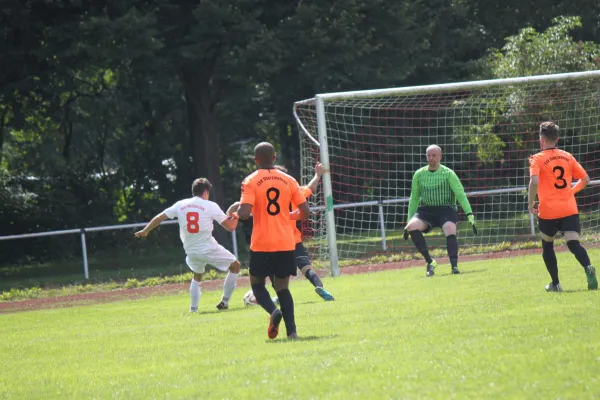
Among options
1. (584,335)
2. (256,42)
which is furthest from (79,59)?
(584,335)

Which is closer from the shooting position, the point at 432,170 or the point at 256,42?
the point at 432,170

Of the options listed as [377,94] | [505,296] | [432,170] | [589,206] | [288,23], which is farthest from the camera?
[288,23]

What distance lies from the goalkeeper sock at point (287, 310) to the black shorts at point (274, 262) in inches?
7.4

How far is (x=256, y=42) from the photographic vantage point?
2614cm

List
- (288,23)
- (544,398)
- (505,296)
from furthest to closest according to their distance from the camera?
(288,23) → (505,296) → (544,398)

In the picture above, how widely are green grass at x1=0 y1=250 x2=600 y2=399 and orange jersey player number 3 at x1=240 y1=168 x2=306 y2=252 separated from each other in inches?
34.1

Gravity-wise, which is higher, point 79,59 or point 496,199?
point 79,59

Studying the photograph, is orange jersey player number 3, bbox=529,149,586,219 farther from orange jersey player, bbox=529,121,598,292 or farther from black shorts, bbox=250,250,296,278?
black shorts, bbox=250,250,296,278

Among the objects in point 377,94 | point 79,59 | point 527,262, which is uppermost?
point 79,59

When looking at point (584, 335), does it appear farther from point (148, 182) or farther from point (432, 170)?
point (148, 182)

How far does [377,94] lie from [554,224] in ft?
23.9

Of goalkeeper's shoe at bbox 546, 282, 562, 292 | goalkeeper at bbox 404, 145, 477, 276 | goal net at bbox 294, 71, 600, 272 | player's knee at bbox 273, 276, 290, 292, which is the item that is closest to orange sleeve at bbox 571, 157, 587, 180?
goalkeeper's shoe at bbox 546, 282, 562, 292

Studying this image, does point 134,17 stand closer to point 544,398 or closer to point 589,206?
point 589,206

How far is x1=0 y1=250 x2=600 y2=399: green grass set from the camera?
6.43 metres
